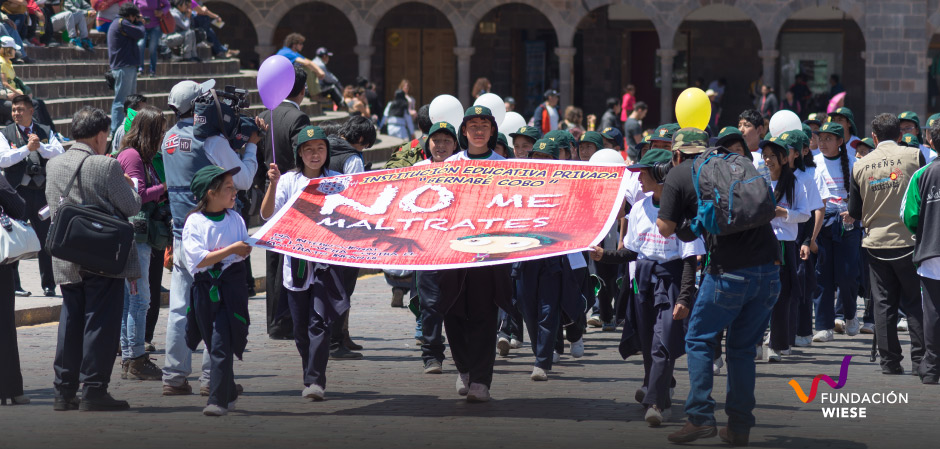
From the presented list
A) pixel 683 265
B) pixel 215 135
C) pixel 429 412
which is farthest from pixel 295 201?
pixel 683 265

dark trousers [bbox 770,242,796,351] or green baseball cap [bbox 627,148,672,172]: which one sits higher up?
green baseball cap [bbox 627,148,672,172]

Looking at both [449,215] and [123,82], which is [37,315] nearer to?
[449,215]

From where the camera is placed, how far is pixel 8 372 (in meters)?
7.70

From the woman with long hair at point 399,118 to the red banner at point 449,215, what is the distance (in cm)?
1661

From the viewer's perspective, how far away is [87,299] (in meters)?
7.59

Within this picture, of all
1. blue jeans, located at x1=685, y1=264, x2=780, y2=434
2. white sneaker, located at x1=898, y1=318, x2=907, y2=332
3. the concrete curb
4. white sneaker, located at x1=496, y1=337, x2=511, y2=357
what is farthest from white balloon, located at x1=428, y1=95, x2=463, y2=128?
white sneaker, located at x1=898, y1=318, x2=907, y2=332

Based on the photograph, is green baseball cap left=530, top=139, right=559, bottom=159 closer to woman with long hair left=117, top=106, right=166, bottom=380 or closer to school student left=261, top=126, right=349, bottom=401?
school student left=261, top=126, right=349, bottom=401

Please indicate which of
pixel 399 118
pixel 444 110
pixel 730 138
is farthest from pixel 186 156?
pixel 399 118

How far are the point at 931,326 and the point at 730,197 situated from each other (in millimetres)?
2903

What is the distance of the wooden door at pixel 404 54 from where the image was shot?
36312mm

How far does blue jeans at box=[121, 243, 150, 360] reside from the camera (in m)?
8.54

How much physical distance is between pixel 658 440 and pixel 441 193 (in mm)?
2091

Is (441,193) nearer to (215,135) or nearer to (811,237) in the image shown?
(215,135)

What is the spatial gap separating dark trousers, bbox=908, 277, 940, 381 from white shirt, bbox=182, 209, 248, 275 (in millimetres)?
4432
